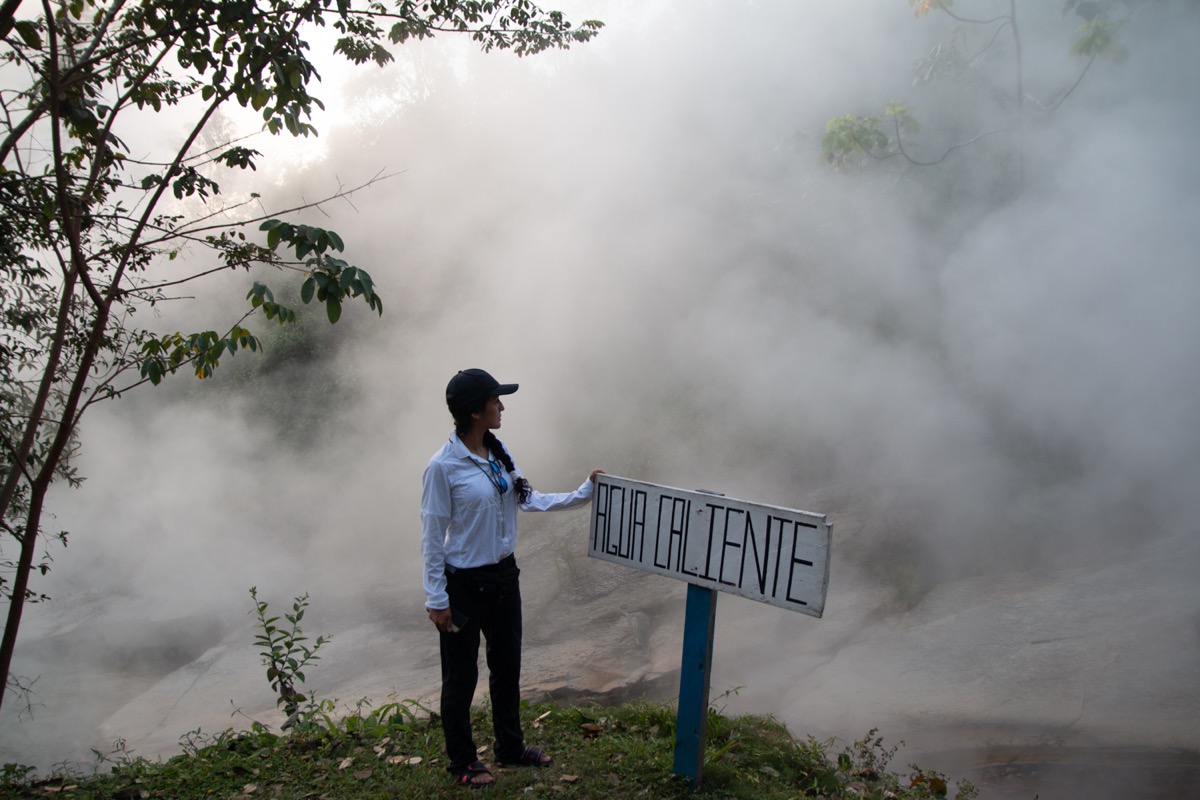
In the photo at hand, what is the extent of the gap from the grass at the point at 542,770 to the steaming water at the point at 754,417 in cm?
57

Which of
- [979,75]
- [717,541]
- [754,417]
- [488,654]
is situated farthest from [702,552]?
[979,75]

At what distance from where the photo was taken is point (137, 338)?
2.60 m

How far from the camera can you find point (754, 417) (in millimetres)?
5848

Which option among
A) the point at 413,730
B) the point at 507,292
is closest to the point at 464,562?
the point at 413,730

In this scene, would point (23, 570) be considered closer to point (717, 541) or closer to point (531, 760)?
point (531, 760)

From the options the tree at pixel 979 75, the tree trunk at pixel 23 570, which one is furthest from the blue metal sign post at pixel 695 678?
the tree at pixel 979 75

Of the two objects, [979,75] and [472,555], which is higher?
[979,75]

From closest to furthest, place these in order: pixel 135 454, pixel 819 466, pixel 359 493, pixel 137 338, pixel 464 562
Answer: pixel 464 562
pixel 137 338
pixel 819 466
pixel 359 493
pixel 135 454

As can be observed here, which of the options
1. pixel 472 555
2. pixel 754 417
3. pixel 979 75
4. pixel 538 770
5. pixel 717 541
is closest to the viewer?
pixel 717 541

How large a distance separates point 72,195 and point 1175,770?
12.9 feet

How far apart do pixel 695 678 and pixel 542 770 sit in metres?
0.59

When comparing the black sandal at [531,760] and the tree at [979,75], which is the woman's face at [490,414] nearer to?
the black sandal at [531,760]

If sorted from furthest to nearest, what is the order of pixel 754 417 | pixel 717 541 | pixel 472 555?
pixel 754 417 < pixel 472 555 < pixel 717 541

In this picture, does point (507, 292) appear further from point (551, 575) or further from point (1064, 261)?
point (1064, 261)
